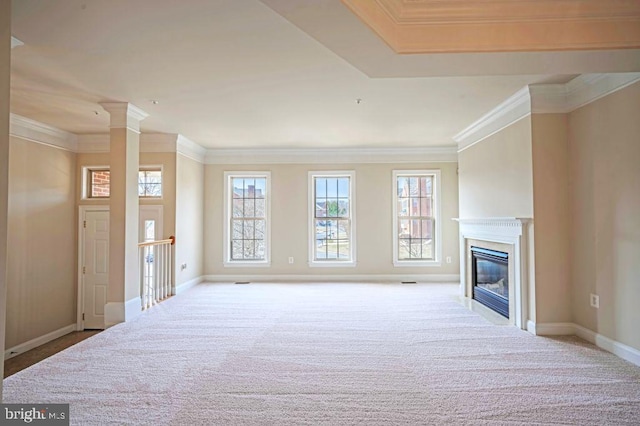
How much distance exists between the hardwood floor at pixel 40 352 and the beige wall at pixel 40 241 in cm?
20

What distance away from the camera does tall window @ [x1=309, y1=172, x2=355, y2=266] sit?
7.25 meters

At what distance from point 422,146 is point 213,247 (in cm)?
450

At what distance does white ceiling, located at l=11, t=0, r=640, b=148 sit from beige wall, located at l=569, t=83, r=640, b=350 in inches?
21.4

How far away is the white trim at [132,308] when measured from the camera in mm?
4391

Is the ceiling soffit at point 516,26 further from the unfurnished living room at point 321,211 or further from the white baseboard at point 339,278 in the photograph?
the white baseboard at point 339,278

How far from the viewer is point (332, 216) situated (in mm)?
7281

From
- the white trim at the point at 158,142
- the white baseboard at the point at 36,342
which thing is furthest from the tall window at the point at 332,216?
the white baseboard at the point at 36,342

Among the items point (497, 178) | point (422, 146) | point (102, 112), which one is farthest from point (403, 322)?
point (102, 112)

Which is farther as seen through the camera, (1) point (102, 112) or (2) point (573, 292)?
(1) point (102, 112)

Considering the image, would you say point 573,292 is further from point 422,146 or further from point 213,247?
point 213,247

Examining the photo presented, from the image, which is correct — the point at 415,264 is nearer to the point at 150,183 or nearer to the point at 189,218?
the point at 189,218

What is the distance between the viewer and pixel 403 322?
428 centimetres

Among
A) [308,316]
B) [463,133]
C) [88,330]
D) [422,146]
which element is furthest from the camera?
[422,146]

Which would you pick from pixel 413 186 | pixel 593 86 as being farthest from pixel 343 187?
pixel 593 86
